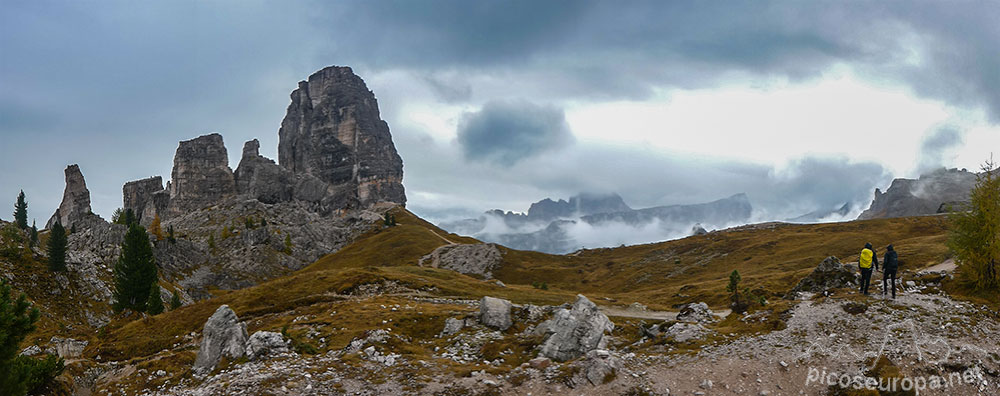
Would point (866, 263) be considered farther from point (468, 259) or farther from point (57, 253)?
point (468, 259)

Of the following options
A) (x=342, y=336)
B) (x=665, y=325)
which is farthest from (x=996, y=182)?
(x=342, y=336)

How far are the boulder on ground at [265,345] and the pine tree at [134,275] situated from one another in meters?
62.2

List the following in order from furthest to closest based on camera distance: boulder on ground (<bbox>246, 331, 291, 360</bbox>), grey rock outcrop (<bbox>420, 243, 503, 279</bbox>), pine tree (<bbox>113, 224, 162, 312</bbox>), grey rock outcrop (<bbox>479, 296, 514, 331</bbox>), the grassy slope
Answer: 1. grey rock outcrop (<bbox>420, 243, 503, 279</bbox>)
2. pine tree (<bbox>113, 224, 162, 312</bbox>)
3. the grassy slope
4. grey rock outcrop (<bbox>479, 296, 514, 331</bbox>)
5. boulder on ground (<bbox>246, 331, 291, 360</bbox>)

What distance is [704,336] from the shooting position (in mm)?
33781

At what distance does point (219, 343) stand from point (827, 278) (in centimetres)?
6195

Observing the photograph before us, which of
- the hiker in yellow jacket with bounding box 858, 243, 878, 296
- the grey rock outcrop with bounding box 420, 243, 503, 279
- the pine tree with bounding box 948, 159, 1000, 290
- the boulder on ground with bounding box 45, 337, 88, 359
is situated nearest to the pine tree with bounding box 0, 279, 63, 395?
the boulder on ground with bounding box 45, 337, 88, 359

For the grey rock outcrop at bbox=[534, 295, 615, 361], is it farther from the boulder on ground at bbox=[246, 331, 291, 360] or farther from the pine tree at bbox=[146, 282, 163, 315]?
the pine tree at bbox=[146, 282, 163, 315]

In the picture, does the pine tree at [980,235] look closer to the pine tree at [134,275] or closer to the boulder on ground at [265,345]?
the boulder on ground at [265,345]

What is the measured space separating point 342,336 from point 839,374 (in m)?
34.9

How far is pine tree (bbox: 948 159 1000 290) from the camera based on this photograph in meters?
34.2

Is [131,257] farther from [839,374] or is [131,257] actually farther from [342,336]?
[839,374]

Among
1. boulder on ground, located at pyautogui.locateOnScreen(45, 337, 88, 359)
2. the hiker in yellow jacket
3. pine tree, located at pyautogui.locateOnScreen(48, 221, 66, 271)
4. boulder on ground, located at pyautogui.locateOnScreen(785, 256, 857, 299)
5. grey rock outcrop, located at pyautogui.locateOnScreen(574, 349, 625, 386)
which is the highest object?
pine tree, located at pyautogui.locateOnScreen(48, 221, 66, 271)

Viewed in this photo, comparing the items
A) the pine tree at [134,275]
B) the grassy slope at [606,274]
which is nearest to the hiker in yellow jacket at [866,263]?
the grassy slope at [606,274]

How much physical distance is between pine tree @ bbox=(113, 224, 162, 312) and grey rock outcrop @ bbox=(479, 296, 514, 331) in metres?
68.9
